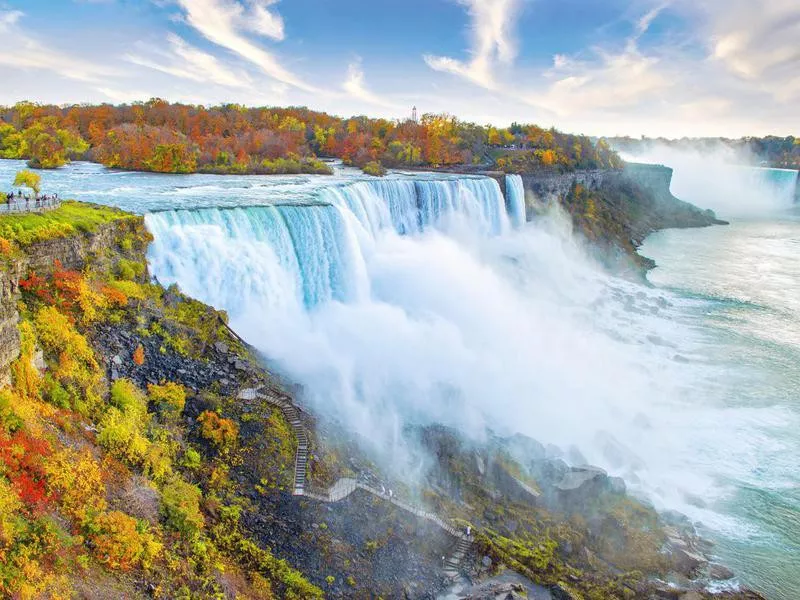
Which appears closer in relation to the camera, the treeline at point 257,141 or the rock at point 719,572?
the rock at point 719,572

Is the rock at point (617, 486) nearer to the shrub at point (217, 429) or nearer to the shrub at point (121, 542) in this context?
the shrub at point (217, 429)

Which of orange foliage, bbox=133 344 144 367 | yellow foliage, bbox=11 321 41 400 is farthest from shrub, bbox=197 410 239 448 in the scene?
yellow foliage, bbox=11 321 41 400

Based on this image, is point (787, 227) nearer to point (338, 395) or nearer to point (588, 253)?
point (588, 253)

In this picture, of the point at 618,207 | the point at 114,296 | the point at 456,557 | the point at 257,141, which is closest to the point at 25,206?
the point at 114,296

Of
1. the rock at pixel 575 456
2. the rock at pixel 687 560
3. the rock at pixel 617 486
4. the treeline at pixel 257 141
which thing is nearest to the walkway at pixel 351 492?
the rock at pixel 617 486

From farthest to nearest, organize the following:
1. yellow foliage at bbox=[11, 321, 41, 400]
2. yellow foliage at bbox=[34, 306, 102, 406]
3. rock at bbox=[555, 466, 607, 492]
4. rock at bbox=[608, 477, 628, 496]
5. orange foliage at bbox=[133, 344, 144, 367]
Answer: rock at bbox=[608, 477, 628, 496] < rock at bbox=[555, 466, 607, 492] < orange foliage at bbox=[133, 344, 144, 367] < yellow foliage at bbox=[34, 306, 102, 406] < yellow foliage at bbox=[11, 321, 41, 400]

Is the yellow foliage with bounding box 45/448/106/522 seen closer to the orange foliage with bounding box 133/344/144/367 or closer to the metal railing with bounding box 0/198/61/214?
the orange foliage with bounding box 133/344/144/367
